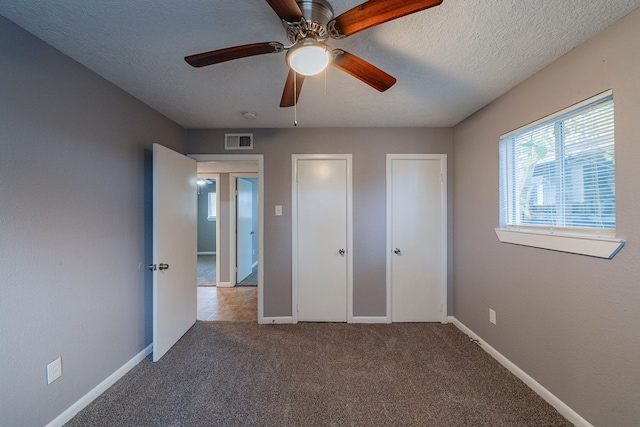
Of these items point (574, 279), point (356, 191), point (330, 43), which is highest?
point (330, 43)

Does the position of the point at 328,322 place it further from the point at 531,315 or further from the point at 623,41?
the point at 623,41

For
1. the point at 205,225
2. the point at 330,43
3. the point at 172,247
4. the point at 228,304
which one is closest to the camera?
the point at 330,43

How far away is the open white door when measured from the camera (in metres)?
2.20

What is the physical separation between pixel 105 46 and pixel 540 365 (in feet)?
11.9

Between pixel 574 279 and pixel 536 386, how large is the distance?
2.92 feet

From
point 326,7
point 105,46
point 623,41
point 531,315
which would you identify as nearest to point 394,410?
point 531,315

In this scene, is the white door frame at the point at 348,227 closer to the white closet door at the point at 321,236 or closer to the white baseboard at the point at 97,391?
the white closet door at the point at 321,236

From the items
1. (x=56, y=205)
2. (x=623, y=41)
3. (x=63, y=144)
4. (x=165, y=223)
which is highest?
(x=623, y=41)

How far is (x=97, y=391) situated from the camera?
1777mm

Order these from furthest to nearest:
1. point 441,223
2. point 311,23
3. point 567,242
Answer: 1. point 441,223
2. point 567,242
3. point 311,23

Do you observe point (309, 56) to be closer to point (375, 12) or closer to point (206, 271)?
point (375, 12)

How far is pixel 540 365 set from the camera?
5.84 ft

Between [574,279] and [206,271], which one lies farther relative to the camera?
[206,271]

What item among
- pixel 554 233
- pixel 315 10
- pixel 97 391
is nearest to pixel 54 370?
pixel 97 391
